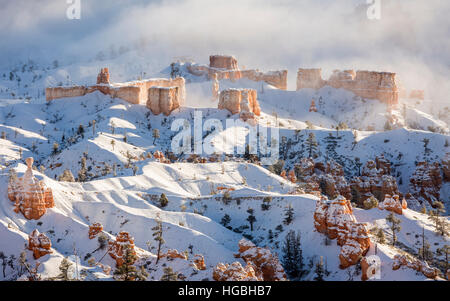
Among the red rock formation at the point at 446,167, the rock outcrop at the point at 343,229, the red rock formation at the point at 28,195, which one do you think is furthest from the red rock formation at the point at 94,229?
the red rock formation at the point at 446,167

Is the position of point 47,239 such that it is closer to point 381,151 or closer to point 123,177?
point 123,177

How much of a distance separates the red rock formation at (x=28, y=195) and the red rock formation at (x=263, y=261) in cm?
2328

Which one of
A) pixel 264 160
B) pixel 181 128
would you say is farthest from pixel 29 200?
pixel 181 128

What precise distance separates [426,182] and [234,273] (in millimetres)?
77985

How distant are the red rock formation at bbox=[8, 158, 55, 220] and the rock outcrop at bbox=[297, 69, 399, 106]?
443ft

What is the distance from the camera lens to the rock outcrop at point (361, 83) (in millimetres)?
181125

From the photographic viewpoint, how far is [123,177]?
89.2 meters

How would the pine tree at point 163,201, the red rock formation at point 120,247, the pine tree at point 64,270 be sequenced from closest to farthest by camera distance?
the pine tree at point 64,270 < the red rock formation at point 120,247 < the pine tree at point 163,201

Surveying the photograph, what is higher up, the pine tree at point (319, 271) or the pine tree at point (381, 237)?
the pine tree at point (381, 237)

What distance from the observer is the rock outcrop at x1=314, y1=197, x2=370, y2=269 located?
57.1 metres

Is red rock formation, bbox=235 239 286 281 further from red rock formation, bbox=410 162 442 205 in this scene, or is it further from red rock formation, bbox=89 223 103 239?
red rock formation, bbox=410 162 442 205

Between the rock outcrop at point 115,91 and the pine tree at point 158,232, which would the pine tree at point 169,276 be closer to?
the pine tree at point 158,232
